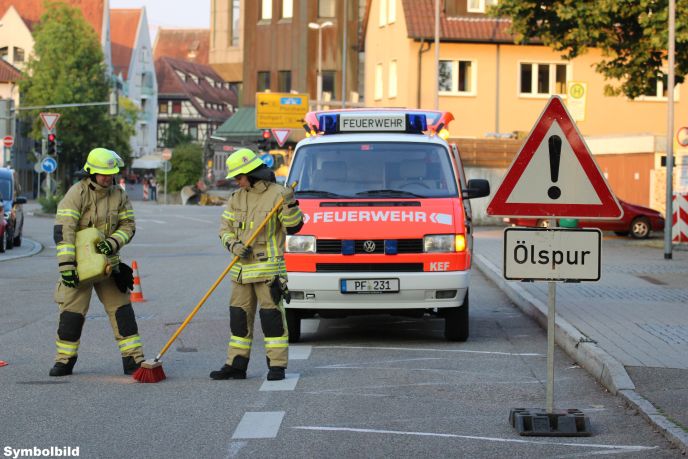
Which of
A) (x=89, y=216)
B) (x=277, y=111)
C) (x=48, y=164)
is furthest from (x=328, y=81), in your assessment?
(x=89, y=216)

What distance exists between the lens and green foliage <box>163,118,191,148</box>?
137m

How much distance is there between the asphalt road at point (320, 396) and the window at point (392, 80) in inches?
1766

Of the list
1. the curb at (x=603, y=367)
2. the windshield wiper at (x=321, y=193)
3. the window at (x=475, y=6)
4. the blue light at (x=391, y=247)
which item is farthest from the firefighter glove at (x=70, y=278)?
the window at (x=475, y=6)

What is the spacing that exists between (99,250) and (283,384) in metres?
1.85

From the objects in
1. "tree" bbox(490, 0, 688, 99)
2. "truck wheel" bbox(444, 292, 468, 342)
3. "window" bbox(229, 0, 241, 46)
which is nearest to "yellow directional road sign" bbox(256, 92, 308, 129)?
"window" bbox(229, 0, 241, 46)

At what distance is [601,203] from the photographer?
8.13 metres

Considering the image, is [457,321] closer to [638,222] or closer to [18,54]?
[638,222]

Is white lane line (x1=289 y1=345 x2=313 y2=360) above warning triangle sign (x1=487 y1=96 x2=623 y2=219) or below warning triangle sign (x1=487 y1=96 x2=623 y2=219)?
below

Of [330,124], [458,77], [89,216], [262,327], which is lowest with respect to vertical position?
[262,327]

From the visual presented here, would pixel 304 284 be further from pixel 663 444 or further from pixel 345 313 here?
pixel 663 444

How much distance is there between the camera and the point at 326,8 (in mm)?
82250

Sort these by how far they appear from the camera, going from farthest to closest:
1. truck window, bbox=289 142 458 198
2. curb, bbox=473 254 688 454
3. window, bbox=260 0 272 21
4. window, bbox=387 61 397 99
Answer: window, bbox=260 0 272 21 < window, bbox=387 61 397 99 < truck window, bbox=289 142 458 198 < curb, bbox=473 254 688 454

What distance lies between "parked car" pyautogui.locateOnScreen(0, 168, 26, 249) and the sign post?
23947 millimetres

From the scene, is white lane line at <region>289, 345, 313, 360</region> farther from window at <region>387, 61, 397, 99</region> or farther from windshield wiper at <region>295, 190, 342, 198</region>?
window at <region>387, 61, 397, 99</region>
